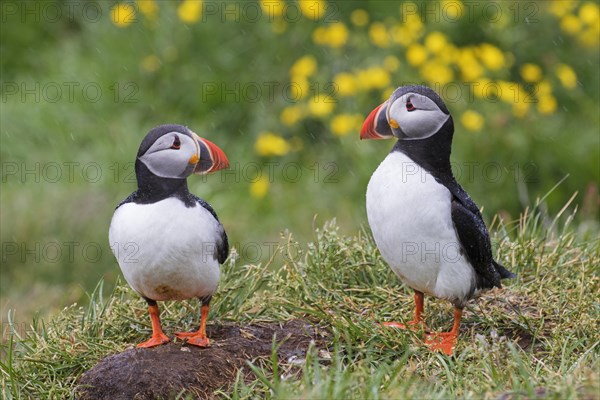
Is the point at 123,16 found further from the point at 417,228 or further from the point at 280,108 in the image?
the point at 417,228

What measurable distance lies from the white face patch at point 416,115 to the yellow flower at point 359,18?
16.1 ft

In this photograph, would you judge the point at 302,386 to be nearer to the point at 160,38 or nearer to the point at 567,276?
the point at 567,276

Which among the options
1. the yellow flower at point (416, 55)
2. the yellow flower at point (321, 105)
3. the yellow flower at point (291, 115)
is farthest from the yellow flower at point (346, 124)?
the yellow flower at point (416, 55)

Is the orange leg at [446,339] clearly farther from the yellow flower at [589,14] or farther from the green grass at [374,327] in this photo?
the yellow flower at [589,14]

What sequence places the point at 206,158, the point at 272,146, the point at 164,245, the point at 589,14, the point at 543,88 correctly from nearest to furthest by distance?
the point at 164,245
the point at 206,158
the point at 543,88
the point at 272,146
the point at 589,14

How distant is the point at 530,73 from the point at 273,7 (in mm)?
2346

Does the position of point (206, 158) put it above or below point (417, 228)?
above

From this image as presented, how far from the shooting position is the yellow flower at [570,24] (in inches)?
353

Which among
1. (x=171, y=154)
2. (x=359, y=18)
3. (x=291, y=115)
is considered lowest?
(x=291, y=115)

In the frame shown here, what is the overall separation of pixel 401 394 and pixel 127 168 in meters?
5.46

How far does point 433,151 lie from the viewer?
4.55m

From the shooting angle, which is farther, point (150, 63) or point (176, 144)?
point (150, 63)

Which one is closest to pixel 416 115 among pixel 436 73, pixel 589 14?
pixel 436 73

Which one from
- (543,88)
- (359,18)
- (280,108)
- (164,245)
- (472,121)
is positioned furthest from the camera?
(359,18)
